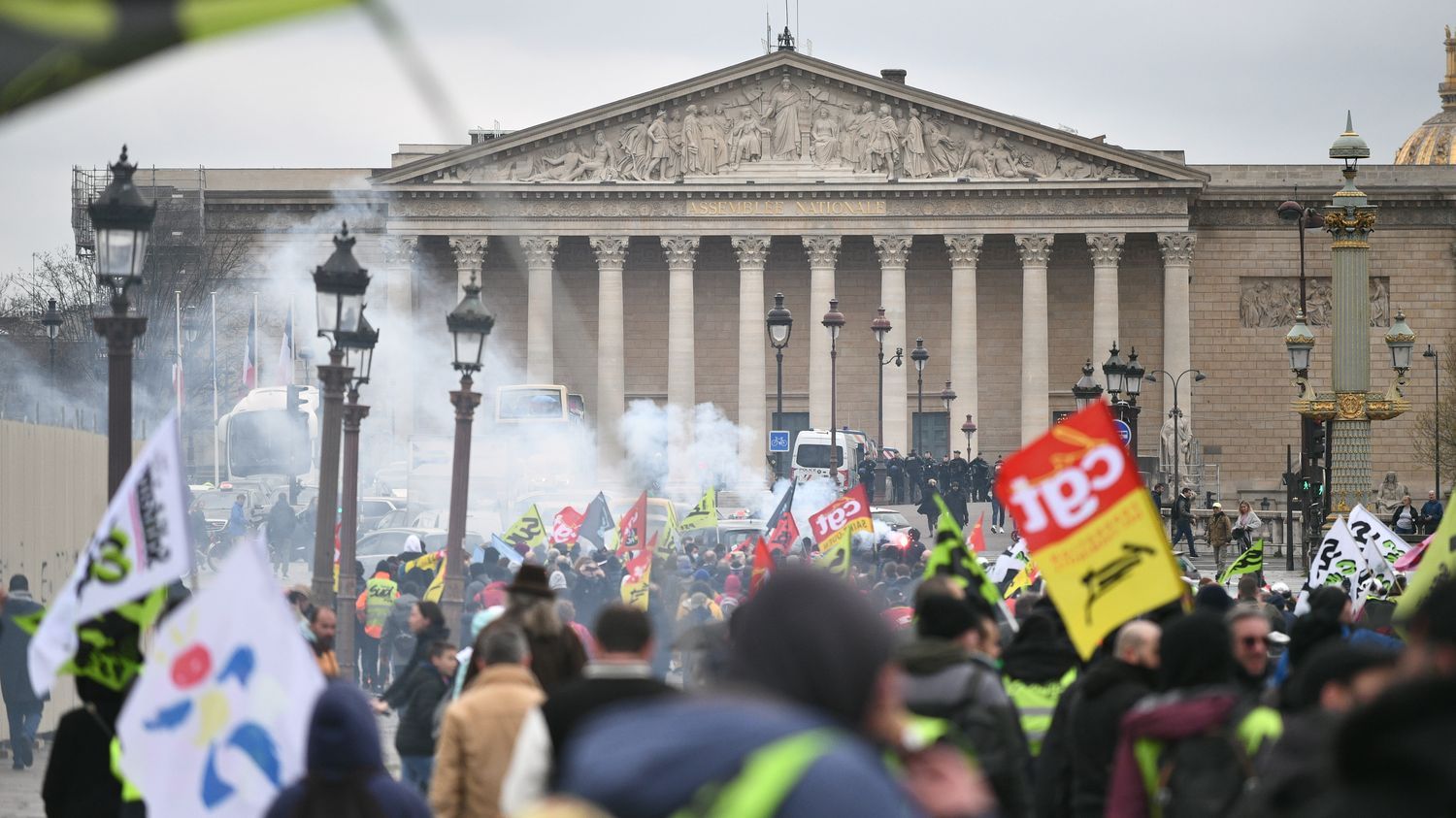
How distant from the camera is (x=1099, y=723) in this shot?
715 centimetres

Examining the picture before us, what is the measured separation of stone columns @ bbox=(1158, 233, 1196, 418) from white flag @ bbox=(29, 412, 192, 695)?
200 feet

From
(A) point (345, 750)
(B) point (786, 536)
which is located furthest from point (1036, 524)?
(B) point (786, 536)

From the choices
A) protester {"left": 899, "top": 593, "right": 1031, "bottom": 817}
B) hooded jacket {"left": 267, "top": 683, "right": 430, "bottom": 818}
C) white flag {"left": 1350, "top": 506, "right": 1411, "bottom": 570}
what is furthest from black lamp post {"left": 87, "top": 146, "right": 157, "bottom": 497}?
white flag {"left": 1350, "top": 506, "right": 1411, "bottom": 570}

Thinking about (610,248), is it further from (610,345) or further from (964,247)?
(964,247)

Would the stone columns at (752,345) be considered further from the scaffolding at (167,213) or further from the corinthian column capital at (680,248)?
the scaffolding at (167,213)

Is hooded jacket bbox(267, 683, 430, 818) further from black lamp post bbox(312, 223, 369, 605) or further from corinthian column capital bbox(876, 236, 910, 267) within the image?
corinthian column capital bbox(876, 236, 910, 267)

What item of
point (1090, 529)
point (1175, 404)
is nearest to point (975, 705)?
point (1090, 529)

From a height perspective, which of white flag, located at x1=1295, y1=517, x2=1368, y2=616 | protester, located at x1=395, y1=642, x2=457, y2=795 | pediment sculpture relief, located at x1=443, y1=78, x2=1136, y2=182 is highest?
pediment sculpture relief, located at x1=443, y1=78, x2=1136, y2=182

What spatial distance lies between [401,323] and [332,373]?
4745cm

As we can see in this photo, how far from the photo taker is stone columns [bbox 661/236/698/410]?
6656 centimetres

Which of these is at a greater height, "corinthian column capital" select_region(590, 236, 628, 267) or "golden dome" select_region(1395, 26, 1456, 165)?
"golden dome" select_region(1395, 26, 1456, 165)

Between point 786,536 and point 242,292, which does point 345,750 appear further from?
point 242,292

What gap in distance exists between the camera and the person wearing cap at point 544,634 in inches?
334

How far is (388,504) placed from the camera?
45375 millimetres
